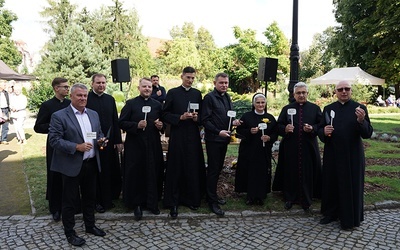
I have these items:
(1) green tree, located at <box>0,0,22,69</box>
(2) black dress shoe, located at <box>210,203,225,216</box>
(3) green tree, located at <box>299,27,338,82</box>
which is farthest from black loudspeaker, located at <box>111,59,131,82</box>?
(3) green tree, located at <box>299,27,338,82</box>

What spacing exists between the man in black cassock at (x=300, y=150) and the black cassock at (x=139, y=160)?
2.20 m

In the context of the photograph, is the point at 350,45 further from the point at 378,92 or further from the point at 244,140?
the point at 244,140

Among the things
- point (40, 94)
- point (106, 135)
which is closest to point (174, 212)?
point (106, 135)

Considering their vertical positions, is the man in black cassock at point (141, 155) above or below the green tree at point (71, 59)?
below

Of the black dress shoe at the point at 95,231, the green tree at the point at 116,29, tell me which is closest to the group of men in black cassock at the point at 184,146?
the black dress shoe at the point at 95,231

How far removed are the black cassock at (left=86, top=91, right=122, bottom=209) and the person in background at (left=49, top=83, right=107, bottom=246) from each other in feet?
2.87

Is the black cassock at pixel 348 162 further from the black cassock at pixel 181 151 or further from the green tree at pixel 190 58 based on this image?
the green tree at pixel 190 58

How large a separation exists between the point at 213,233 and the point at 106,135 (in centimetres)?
231

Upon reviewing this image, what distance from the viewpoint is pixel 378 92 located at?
110ft

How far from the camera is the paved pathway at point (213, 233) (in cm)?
430

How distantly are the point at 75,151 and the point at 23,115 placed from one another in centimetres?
916

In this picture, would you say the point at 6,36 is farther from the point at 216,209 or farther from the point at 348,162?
the point at 348,162

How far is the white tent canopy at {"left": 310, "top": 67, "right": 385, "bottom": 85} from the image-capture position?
28127 mm

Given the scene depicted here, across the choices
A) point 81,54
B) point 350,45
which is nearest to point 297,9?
point 81,54
